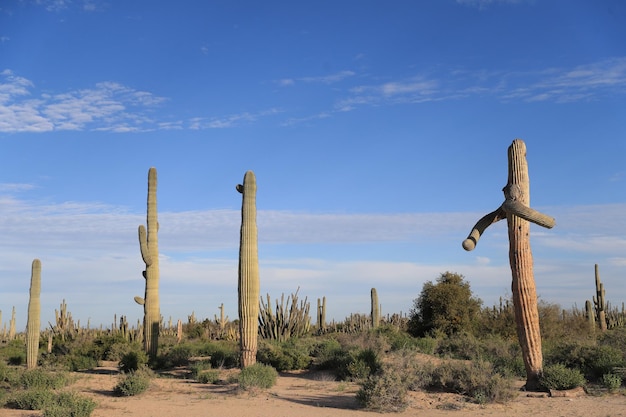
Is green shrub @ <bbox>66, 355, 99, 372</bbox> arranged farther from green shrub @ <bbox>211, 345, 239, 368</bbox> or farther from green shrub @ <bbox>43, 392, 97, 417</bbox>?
green shrub @ <bbox>43, 392, 97, 417</bbox>

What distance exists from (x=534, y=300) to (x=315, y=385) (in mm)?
6375

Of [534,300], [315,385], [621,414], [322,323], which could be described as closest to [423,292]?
[322,323]

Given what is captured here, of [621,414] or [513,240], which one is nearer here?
[621,414]

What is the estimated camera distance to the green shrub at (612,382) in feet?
47.7

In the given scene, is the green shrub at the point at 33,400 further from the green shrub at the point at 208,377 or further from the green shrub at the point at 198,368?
the green shrub at the point at 198,368

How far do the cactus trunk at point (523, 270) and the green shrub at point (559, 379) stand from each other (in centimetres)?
18

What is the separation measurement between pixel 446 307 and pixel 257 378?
12976 mm

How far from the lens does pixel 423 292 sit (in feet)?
93.0

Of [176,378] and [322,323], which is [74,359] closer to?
[176,378]

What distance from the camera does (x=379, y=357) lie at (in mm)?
18578

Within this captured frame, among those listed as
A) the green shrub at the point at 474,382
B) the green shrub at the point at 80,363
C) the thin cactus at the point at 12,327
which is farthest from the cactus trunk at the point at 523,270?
the thin cactus at the point at 12,327

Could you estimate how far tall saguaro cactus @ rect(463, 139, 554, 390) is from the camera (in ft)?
45.9

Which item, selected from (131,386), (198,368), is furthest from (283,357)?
(131,386)

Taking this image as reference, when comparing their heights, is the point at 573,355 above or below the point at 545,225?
below
